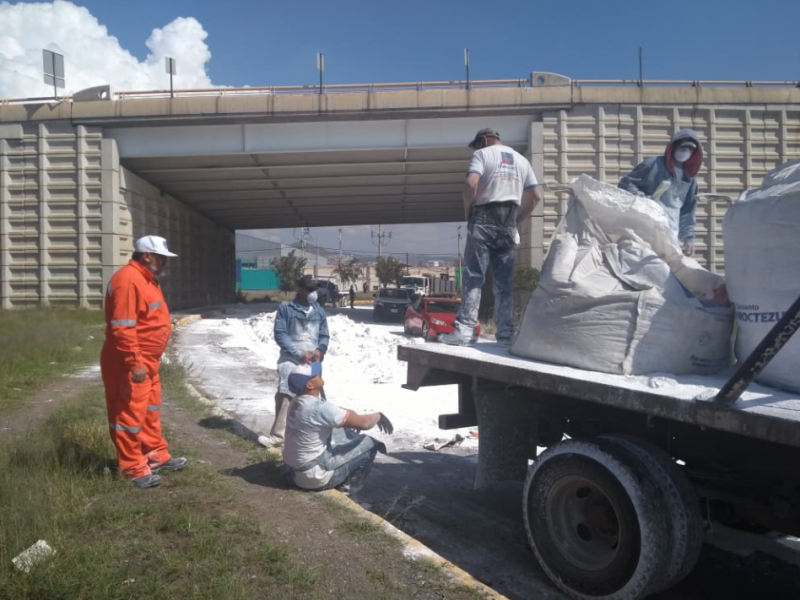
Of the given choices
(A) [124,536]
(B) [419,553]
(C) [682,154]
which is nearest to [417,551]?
(B) [419,553]

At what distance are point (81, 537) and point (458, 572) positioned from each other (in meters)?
2.09

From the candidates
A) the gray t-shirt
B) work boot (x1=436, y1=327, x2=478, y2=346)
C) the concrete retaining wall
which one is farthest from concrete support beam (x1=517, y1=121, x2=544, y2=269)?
the gray t-shirt

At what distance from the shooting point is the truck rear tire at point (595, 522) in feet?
9.40

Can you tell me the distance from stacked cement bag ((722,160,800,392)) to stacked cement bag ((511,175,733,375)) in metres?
0.22

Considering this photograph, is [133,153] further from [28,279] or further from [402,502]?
[402,502]

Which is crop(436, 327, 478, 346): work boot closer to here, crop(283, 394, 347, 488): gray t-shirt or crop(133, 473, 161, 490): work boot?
crop(283, 394, 347, 488): gray t-shirt

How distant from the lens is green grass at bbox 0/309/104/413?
8.95m

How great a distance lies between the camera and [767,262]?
2842 mm

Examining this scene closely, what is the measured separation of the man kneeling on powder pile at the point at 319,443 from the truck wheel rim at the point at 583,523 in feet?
5.85

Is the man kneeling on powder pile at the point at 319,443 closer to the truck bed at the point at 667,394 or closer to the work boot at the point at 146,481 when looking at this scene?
the work boot at the point at 146,481

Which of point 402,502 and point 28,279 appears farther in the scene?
point 28,279

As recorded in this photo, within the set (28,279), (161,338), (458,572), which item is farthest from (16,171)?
(458,572)

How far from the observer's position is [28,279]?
73.0 ft

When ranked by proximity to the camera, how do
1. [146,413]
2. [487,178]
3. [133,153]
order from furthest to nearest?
[133,153], [487,178], [146,413]
